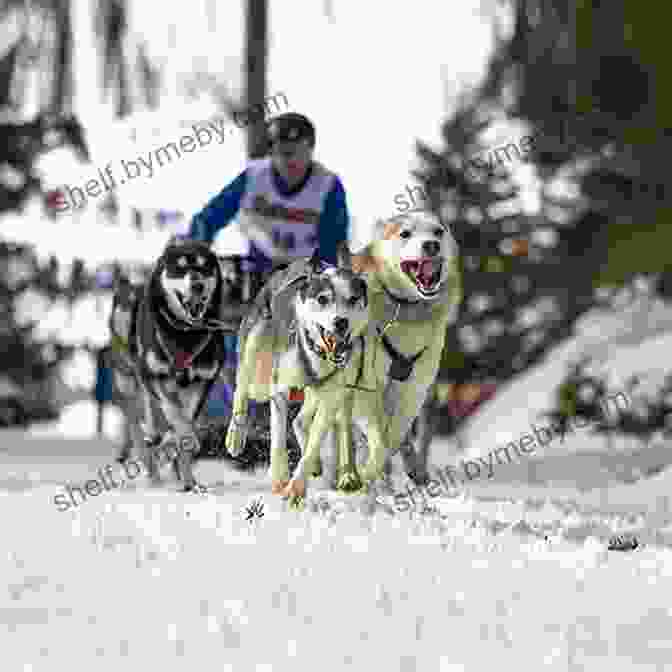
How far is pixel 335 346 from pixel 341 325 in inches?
3.6

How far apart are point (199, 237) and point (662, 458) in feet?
23.4

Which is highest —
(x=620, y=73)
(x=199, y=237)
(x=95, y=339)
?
(x=620, y=73)

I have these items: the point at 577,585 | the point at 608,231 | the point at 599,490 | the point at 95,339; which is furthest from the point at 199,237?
the point at 608,231

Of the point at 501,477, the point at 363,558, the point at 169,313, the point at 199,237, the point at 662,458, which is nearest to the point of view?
the point at 363,558

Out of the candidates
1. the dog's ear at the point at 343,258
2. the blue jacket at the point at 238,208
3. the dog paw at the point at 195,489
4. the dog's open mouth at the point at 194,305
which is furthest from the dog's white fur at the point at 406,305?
the blue jacket at the point at 238,208

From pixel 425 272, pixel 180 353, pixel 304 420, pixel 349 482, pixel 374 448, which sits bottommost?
pixel 349 482

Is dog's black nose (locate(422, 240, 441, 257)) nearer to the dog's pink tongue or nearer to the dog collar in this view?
the dog's pink tongue

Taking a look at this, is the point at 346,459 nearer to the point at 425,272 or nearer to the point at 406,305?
the point at 406,305

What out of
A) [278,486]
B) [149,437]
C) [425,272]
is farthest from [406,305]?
[149,437]

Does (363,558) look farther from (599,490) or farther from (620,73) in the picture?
(620,73)

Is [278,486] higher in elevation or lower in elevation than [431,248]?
lower

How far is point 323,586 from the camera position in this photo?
5223 millimetres

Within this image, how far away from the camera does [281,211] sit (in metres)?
9.23

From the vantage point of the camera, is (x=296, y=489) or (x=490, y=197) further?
(x=490, y=197)
